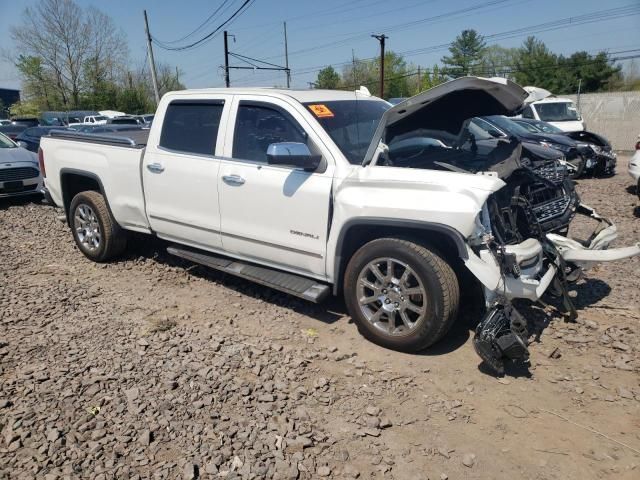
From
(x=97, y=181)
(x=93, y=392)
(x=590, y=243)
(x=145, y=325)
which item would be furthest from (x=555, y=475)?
(x=97, y=181)

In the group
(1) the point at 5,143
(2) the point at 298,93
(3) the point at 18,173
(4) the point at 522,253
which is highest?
(2) the point at 298,93

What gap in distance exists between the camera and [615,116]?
21000mm

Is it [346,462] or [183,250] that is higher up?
[183,250]

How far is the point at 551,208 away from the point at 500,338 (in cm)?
156

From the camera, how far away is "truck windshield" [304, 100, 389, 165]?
4105 millimetres

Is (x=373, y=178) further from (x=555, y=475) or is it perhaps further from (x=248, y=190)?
(x=555, y=475)

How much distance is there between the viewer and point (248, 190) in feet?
14.2

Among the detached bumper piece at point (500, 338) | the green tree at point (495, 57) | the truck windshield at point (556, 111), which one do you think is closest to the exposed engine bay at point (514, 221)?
the detached bumper piece at point (500, 338)

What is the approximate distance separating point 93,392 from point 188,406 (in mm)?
678

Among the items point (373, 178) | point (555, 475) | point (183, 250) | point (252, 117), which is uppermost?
point (252, 117)

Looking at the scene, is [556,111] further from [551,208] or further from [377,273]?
[377,273]

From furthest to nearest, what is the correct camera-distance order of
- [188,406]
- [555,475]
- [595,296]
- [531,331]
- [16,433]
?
[595,296]
[531,331]
[188,406]
[16,433]
[555,475]

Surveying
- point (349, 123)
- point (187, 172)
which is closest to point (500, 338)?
point (349, 123)

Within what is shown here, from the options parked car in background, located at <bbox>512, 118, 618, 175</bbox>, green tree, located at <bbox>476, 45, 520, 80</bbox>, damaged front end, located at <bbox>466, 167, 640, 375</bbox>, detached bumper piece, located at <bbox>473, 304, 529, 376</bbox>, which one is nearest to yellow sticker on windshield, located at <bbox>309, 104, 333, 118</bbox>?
damaged front end, located at <bbox>466, 167, 640, 375</bbox>
